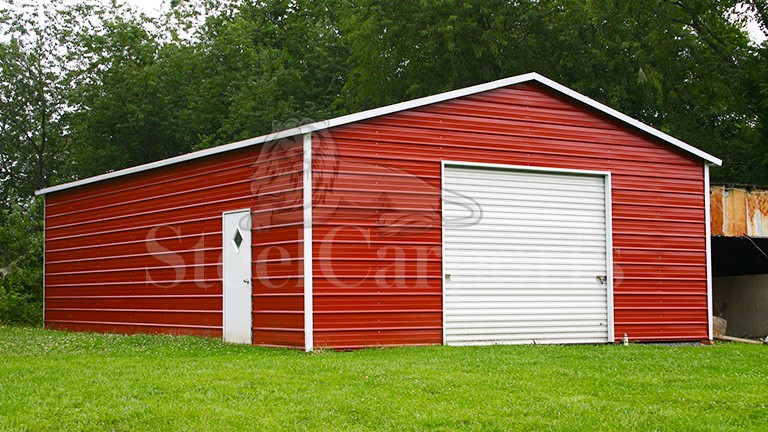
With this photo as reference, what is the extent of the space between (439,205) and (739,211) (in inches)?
282

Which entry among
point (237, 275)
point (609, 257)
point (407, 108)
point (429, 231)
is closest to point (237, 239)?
point (237, 275)

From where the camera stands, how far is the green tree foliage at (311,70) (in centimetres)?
2936

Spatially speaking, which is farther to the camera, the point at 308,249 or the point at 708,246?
the point at 708,246

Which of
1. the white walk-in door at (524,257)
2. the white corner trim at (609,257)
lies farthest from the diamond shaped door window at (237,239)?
the white corner trim at (609,257)

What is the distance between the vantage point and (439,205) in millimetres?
15539

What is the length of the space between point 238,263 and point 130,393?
6.38 m

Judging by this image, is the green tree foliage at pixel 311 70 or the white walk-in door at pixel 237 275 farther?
the green tree foliage at pixel 311 70

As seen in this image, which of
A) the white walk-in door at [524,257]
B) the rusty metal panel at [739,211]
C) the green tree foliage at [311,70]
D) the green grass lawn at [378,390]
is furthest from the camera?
the green tree foliage at [311,70]

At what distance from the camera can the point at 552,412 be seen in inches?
350

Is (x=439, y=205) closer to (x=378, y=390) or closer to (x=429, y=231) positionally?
(x=429, y=231)

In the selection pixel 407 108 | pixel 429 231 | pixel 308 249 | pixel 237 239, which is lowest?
pixel 308 249

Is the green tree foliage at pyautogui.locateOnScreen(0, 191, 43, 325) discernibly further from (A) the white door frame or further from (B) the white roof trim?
(A) the white door frame

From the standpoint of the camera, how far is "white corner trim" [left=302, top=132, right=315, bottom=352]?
14305 millimetres

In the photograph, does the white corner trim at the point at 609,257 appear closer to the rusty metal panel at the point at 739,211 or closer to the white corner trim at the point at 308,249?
the rusty metal panel at the point at 739,211
